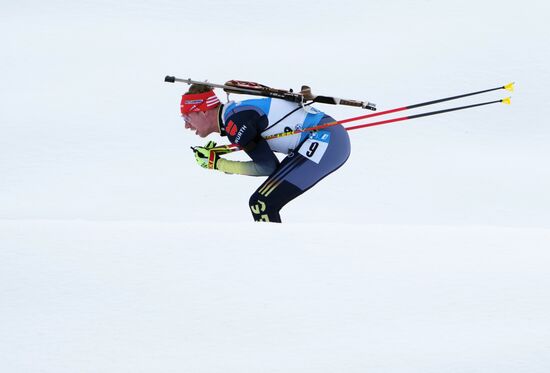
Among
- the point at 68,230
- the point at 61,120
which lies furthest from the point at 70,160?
the point at 68,230

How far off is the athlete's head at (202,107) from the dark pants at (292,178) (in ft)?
1.73

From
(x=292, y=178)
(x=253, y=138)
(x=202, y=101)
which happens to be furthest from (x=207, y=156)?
(x=292, y=178)

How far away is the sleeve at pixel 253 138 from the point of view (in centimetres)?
671

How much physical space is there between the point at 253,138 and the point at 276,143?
0.21 meters

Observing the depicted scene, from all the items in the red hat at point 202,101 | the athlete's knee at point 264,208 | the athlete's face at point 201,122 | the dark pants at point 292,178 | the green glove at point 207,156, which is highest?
the red hat at point 202,101

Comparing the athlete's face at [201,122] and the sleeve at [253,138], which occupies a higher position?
the athlete's face at [201,122]

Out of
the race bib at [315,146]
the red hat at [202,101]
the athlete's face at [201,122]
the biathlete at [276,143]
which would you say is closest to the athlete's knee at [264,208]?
the biathlete at [276,143]

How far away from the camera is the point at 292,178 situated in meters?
6.80

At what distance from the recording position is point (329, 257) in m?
5.65

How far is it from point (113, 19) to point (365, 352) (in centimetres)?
801

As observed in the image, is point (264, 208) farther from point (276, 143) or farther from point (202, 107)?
point (202, 107)

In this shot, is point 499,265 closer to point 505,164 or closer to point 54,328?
point 54,328

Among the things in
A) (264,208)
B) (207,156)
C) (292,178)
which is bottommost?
(264,208)

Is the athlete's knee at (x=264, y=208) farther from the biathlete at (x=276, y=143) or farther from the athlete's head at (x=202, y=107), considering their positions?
the athlete's head at (x=202, y=107)
